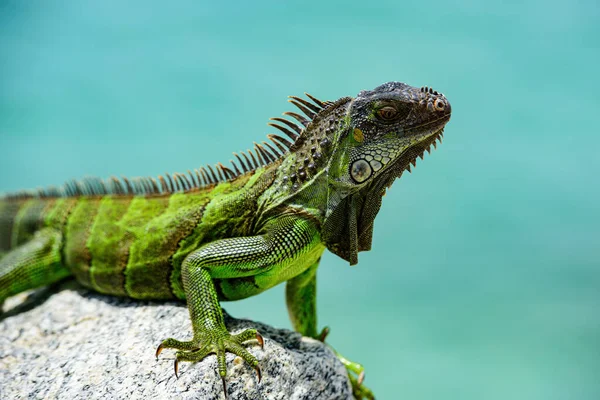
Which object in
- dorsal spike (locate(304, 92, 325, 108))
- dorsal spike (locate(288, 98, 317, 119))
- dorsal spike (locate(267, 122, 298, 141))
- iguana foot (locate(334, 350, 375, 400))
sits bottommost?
iguana foot (locate(334, 350, 375, 400))

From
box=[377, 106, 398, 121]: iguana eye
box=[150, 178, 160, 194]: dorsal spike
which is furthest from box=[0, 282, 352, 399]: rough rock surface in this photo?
box=[377, 106, 398, 121]: iguana eye

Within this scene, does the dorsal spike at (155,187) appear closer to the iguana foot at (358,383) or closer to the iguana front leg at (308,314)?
the iguana front leg at (308,314)

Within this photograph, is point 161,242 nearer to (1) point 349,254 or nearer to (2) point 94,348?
(2) point 94,348

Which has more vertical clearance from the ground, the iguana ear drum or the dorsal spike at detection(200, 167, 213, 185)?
the iguana ear drum

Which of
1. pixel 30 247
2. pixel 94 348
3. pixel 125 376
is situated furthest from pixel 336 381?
pixel 30 247

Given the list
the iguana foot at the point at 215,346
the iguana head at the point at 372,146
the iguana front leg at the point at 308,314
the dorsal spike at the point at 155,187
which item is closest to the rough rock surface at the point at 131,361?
the iguana foot at the point at 215,346

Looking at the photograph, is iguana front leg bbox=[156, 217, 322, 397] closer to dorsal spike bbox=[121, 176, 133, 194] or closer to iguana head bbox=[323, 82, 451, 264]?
iguana head bbox=[323, 82, 451, 264]

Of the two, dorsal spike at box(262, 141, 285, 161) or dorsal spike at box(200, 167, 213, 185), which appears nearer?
dorsal spike at box(262, 141, 285, 161)

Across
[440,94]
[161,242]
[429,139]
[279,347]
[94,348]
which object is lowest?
[94,348]
